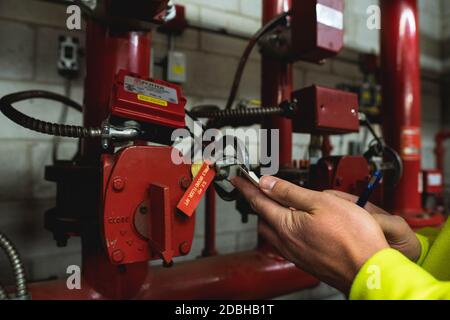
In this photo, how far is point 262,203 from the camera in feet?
1.55

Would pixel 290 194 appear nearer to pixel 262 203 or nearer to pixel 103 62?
pixel 262 203

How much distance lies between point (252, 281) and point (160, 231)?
18.7 inches

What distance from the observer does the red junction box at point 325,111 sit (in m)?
0.63

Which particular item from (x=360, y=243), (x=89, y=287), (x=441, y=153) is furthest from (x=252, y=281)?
(x=441, y=153)

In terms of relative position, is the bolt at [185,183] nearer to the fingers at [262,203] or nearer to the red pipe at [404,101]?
the fingers at [262,203]

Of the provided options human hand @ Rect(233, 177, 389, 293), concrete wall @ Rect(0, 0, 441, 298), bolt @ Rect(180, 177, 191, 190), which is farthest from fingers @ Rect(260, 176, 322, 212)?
concrete wall @ Rect(0, 0, 441, 298)

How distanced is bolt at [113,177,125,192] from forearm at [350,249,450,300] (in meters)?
0.30

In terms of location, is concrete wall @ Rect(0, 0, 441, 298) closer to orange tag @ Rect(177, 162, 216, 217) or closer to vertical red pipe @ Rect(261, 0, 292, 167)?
vertical red pipe @ Rect(261, 0, 292, 167)

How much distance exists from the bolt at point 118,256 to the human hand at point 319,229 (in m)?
0.20

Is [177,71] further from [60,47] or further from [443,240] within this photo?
[443,240]

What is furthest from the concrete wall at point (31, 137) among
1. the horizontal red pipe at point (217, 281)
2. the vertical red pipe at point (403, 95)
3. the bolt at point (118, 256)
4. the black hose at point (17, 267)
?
the vertical red pipe at point (403, 95)

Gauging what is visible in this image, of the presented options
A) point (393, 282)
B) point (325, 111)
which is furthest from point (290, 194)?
point (325, 111)

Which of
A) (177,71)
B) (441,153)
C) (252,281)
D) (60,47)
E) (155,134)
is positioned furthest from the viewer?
(441,153)

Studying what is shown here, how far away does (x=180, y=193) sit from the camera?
1.46 feet
